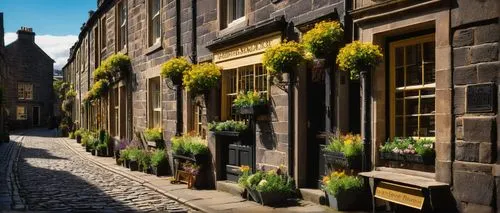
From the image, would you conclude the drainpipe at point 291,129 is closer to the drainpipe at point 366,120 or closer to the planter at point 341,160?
the planter at point 341,160

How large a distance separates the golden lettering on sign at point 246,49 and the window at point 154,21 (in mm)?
4804

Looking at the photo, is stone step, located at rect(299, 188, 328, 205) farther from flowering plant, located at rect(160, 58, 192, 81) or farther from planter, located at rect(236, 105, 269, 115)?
flowering plant, located at rect(160, 58, 192, 81)

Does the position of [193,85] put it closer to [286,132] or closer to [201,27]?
[201,27]

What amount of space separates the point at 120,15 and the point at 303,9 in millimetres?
13002

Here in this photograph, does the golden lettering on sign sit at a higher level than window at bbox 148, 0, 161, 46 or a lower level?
lower

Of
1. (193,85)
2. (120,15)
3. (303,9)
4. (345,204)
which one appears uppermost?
(120,15)

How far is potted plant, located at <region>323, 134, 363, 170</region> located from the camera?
7.34 metres

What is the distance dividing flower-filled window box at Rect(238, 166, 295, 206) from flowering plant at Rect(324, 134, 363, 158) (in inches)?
51.5

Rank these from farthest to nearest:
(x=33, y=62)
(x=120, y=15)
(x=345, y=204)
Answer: (x=33, y=62)
(x=120, y=15)
(x=345, y=204)

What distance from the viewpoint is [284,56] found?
8.29m

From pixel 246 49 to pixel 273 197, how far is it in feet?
10.1

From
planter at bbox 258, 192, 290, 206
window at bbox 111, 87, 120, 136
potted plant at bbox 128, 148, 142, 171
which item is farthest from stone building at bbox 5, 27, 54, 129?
planter at bbox 258, 192, 290, 206

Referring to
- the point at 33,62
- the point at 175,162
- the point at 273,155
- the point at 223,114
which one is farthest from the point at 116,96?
the point at 33,62

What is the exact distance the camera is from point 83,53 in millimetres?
30453
